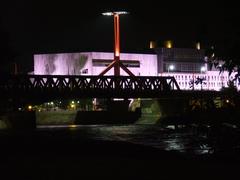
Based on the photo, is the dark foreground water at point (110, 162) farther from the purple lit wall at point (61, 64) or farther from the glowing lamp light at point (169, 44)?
the glowing lamp light at point (169, 44)

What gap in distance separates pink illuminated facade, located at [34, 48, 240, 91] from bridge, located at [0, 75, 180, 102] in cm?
4820

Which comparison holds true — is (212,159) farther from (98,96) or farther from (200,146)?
(98,96)

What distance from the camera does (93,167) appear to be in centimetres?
3016

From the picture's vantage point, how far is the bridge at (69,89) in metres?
89.8

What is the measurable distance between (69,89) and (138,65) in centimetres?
8093

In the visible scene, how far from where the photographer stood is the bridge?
89.8 m

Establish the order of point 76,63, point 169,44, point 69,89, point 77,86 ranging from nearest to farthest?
1. point 69,89
2. point 77,86
3. point 76,63
4. point 169,44

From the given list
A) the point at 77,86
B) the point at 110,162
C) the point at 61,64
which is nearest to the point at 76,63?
the point at 61,64

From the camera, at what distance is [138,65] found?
572ft

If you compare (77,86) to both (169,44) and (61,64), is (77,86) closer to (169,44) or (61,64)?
(61,64)

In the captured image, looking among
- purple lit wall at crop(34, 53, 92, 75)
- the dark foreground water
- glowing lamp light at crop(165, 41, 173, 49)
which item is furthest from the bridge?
glowing lamp light at crop(165, 41, 173, 49)

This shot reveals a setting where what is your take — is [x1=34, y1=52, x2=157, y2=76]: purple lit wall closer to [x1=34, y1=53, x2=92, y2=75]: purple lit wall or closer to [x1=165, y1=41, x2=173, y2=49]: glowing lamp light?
[x1=34, y1=53, x2=92, y2=75]: purple lit wall

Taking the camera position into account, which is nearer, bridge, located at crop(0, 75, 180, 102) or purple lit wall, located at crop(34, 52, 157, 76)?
bridge, located at crop(0, 75, 180, 102)

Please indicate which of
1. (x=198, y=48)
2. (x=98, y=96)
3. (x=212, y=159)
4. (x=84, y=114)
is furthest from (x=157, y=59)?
(x=212, y=159)
